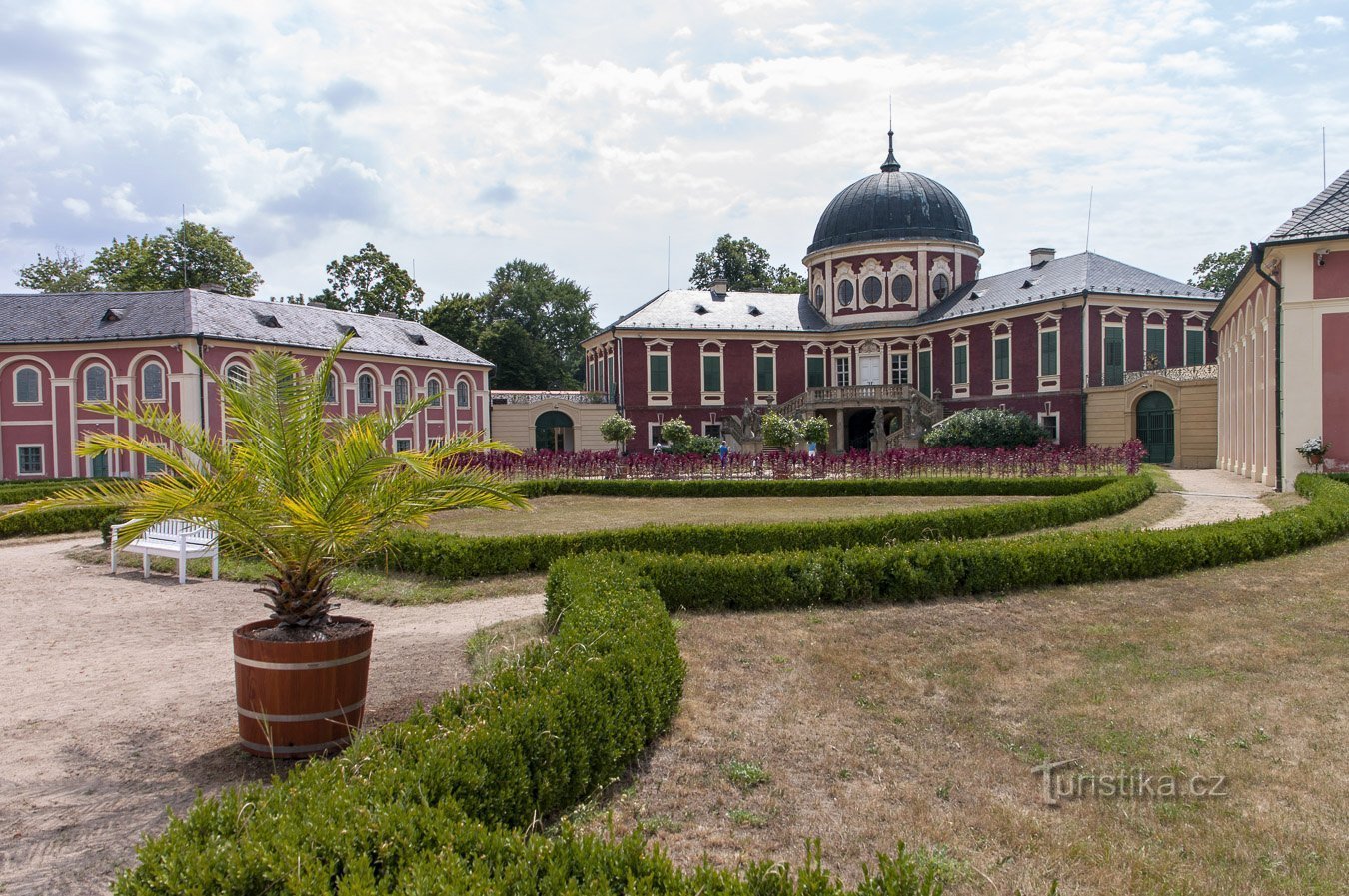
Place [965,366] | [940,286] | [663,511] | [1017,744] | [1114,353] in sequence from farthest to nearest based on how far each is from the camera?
1. [940,286]
2. [965,366]
3. [1114,353]
4. [663,511]
5. [1017,744]

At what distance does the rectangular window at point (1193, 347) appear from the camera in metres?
35.8

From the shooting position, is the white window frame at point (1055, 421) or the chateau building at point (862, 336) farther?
the chateau building at point (862, 336)

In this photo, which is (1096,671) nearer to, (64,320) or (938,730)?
(938,730)

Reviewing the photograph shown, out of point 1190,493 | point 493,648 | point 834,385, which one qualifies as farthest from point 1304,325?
point 834,385

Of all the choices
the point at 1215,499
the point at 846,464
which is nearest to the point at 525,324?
the point at 846,464

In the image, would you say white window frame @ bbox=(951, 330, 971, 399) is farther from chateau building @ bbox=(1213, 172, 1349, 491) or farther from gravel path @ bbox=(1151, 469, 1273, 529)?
chateau building @ bbox=(1213, 172, 1349, 491)

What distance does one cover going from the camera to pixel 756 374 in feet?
142

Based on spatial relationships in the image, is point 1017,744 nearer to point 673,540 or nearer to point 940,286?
point 673,540

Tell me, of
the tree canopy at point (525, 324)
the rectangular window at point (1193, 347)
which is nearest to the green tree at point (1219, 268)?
the rectangular window at point (1193, 347)

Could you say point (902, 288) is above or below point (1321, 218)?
above

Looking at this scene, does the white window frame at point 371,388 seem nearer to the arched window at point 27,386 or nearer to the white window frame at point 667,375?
the arched window at point 27,386

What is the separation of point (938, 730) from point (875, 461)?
2067 cm

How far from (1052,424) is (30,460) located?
3999 cm

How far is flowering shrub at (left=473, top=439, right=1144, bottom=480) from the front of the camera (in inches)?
945
